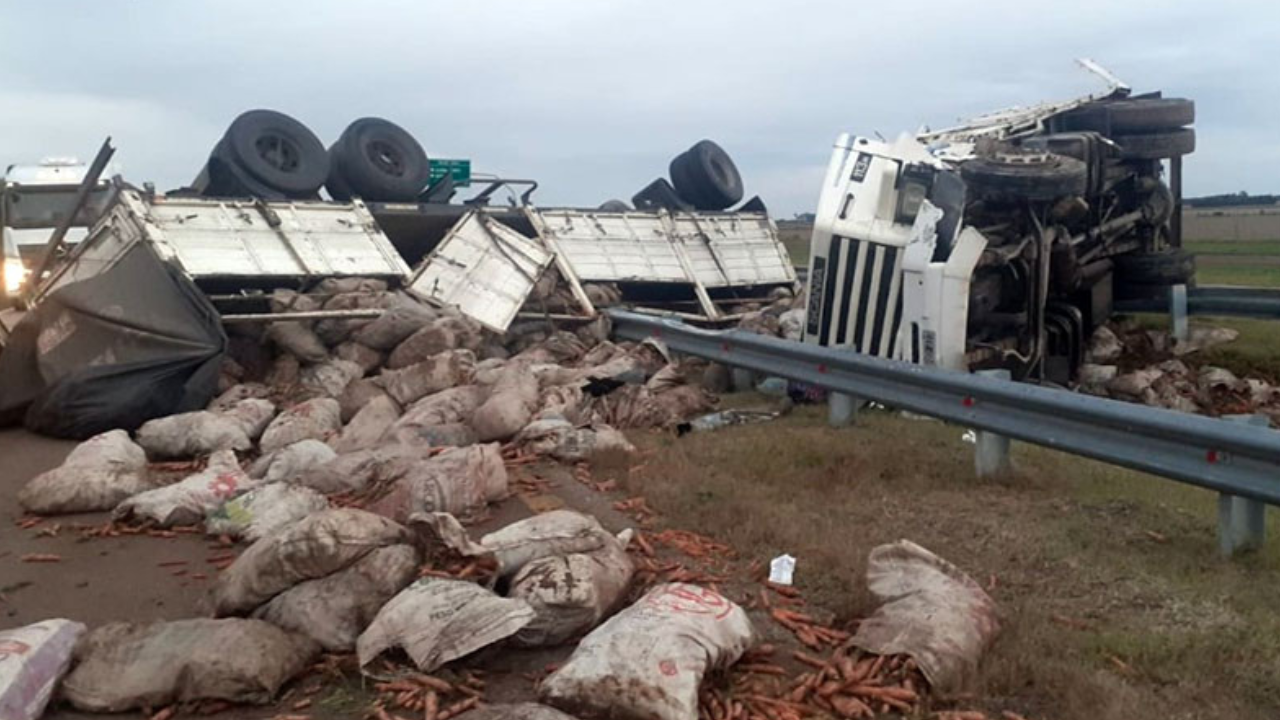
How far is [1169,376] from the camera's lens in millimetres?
8766

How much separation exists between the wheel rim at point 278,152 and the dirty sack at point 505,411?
5.27 m

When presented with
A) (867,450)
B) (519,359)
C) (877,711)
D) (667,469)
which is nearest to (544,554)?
(877,711)

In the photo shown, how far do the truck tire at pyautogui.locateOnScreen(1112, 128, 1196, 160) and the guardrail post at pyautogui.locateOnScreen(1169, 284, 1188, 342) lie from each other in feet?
3.65

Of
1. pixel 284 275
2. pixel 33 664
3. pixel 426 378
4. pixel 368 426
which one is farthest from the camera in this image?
pixel 284 275

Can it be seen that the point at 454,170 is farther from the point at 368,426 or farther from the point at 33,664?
the point at 33,664

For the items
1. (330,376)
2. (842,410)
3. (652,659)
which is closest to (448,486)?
(652,659)

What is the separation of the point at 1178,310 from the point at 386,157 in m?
8.13

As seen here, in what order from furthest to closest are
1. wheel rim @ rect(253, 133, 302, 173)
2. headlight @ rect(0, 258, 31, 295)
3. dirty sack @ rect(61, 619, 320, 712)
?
1. headlight @ rect(0, 258, 31, 295)
2. wheel rim @ rect(253, 133, 302, 173)
3. dirty sack @ rect(61, 619, 320, 712)

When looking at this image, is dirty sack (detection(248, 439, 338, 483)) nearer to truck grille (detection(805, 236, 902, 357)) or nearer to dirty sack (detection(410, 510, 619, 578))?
dirty sack (detection(410, 510, 619, 578))

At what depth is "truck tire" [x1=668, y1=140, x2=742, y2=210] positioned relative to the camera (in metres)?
14.8

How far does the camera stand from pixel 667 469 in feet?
19.9

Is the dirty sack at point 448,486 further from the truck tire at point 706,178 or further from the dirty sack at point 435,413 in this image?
the truck tire at point 706,178

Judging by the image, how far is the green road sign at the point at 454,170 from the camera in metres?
14.2

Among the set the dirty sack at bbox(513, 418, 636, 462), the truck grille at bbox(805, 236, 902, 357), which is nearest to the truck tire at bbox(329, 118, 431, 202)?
the truck grille at bbox(805, 236, 902, 357)
